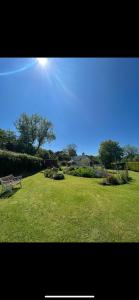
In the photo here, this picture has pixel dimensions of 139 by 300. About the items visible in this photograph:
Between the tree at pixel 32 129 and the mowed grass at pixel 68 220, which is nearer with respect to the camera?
the mowed grass at pixel 68 220

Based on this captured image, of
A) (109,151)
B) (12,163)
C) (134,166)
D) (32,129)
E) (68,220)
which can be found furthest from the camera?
(109,151)

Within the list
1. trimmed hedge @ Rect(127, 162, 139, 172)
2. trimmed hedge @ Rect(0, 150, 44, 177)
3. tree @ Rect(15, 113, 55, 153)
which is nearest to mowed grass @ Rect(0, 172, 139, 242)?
trimmed hedge @ Rect(0, 150, 44, 177)

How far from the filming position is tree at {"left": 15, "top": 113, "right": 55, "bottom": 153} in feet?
86.9

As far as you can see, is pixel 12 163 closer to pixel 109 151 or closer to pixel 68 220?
pixel 68 220

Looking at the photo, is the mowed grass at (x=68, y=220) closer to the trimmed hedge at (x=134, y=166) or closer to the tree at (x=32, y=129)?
the trimmed hedge at (x=134, y=166)

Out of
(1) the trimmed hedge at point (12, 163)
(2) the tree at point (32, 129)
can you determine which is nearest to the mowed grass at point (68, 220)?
(1) the trimmed hedge at point (12, 163)

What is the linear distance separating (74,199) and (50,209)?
131 centimetres

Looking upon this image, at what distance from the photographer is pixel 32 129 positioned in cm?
2677

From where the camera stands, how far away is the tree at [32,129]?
2648 centimetres

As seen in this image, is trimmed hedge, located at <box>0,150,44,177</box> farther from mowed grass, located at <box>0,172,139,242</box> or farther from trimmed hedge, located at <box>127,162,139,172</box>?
trimmed hedge, located at <box>127,162,139,172</box>

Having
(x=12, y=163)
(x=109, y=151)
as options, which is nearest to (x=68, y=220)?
(x=12, y=163)
